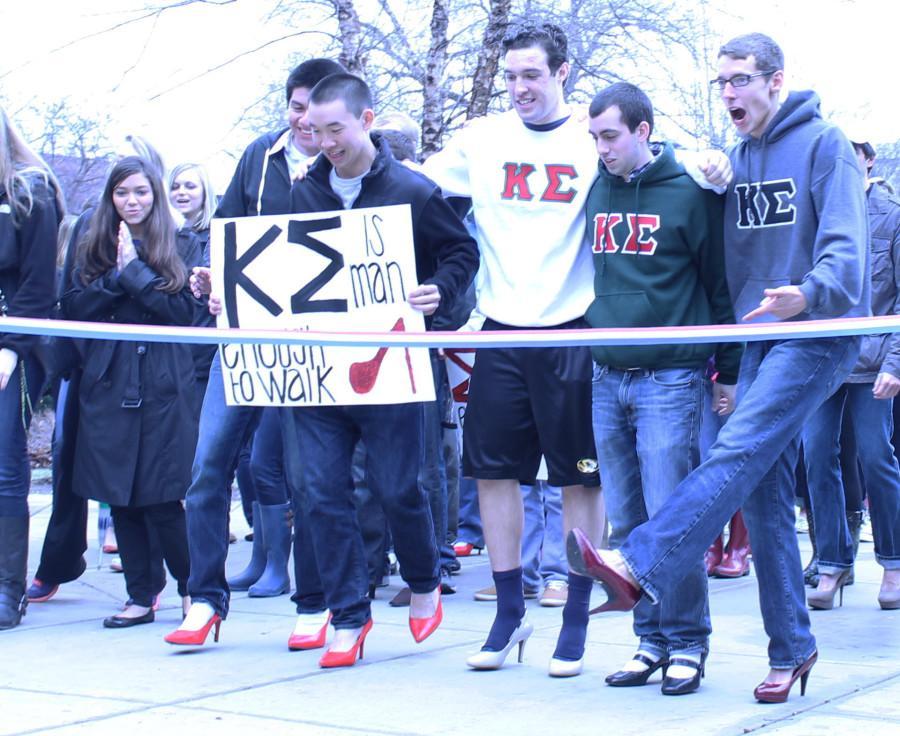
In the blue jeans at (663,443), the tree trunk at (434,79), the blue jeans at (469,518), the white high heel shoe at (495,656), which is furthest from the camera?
the tree trunk at (434,79)

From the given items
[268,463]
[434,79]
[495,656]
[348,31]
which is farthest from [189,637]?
[348,31]

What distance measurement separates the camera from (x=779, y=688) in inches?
166

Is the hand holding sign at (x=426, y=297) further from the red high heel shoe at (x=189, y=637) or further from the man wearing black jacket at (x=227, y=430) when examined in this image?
the red high heel shoe at (x=189, y=637)

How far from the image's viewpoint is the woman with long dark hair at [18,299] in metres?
5.79

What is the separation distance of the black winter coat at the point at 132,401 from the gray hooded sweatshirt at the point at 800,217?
2.54m

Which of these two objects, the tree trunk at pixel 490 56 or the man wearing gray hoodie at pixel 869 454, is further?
the tree trunk at pixel 490 56

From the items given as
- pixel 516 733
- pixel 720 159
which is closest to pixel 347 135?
pixel 720 159

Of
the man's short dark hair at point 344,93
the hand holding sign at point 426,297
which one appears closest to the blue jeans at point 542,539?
the hand holding sign at point 426,297

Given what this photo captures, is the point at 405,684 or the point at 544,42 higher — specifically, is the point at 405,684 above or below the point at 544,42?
below

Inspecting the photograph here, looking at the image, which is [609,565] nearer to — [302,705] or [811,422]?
[302,705]

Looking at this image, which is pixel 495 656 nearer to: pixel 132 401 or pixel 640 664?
pixel 640 664

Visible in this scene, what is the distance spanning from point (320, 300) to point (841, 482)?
2653mm

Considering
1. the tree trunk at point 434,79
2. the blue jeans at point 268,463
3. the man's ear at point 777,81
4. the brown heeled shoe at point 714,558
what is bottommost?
the brown heeled shoe at point 714,558

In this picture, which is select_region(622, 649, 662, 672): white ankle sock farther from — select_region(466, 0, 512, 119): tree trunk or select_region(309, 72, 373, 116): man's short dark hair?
select_region(466, 0, 512, 119): tree trunk
